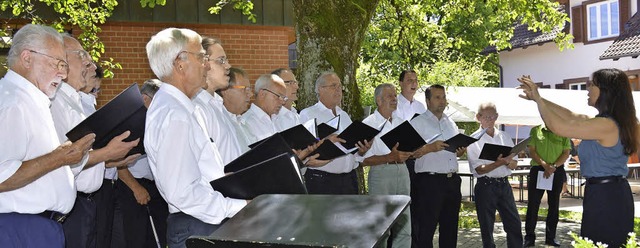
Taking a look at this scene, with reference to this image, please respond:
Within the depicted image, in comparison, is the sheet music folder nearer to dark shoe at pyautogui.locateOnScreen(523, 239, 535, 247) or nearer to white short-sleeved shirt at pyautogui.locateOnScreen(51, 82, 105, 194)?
white short-sleeved shirt at pyautogui.locateOnScreen(51, 82, 105, 194)

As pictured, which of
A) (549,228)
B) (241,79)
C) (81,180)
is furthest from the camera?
(549,228)

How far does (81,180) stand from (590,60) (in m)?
26.2

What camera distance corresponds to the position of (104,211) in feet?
18.0

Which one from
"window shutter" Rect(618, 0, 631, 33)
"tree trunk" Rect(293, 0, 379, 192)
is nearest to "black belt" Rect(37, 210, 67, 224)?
"tree trunk" Rect(293, 0, 379, 192)

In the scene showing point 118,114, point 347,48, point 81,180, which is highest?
point 347,48

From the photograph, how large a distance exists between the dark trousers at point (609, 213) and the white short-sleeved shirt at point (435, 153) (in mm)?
2377

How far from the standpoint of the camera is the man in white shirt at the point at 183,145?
3578 millimetres

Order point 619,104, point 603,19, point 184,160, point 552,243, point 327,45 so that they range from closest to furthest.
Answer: point 184,160 < point 619,104 < point 327,45 < point 552,243 < point 603,19

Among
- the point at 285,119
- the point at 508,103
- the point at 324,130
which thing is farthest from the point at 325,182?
the point at 508,103

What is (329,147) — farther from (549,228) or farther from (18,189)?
(549,228)

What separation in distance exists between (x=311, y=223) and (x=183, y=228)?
151cm

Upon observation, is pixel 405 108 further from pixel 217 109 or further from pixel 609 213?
pixel 217 109

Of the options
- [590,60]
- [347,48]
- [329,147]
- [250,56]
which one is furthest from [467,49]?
[329,147]

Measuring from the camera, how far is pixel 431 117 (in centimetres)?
816
